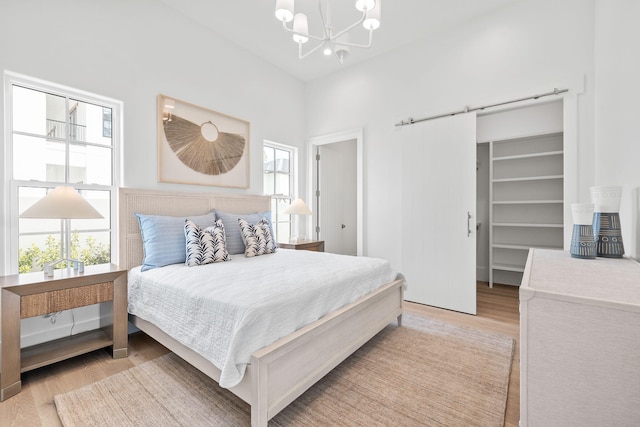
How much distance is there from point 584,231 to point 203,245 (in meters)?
2.56

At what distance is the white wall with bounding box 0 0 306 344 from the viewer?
2.12 meters

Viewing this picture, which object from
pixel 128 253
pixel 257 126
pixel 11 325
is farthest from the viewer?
pixel 257 126

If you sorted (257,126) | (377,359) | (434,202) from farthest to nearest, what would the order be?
(257,126) → (434,202) → (377,359)

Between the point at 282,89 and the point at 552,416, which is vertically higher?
the point at 282,89

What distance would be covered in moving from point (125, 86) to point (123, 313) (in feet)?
6.58

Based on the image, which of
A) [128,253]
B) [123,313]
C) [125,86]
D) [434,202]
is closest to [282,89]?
[125,86]

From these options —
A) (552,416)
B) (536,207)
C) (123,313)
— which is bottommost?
(123,313)

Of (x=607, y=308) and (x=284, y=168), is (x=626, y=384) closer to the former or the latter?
(x=607, y=308)

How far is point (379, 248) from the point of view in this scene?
12.8 ft

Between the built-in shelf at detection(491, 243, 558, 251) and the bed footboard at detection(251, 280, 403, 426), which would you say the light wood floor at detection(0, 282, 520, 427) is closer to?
the bed footboard at detection(251, 280, 403, 426)

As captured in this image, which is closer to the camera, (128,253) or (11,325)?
(11,325)

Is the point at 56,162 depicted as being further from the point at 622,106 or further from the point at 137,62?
the point at 622,106

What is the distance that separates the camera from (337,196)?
5.07 metres

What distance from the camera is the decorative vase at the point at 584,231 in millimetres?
1435
